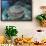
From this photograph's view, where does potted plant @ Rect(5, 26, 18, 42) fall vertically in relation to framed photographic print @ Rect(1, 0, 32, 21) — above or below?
below

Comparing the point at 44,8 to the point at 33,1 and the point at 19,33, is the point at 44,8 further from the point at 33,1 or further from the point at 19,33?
the point at 19,33

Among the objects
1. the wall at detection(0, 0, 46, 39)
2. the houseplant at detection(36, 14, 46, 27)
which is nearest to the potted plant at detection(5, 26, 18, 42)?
the wall at detection(0, 0, 46, 39)

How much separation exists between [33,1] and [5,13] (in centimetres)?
49

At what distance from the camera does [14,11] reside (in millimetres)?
2705

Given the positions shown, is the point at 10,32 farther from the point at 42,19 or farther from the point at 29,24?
the point at 42,19

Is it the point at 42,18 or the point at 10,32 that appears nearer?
the point at 10,32

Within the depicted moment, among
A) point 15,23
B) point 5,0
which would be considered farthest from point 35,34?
point 5,0

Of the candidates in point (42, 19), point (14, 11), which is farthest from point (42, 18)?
point (14, 11)

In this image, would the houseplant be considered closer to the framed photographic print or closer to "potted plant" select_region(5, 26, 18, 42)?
the framed photographic print

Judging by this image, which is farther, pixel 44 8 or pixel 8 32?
pixel 44 8

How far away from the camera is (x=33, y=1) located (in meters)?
2.71

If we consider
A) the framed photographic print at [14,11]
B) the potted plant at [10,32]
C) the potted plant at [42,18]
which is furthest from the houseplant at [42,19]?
the potted plant at [10,32]

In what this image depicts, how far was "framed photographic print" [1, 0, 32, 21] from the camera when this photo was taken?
270 cm

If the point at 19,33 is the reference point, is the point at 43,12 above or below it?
above
